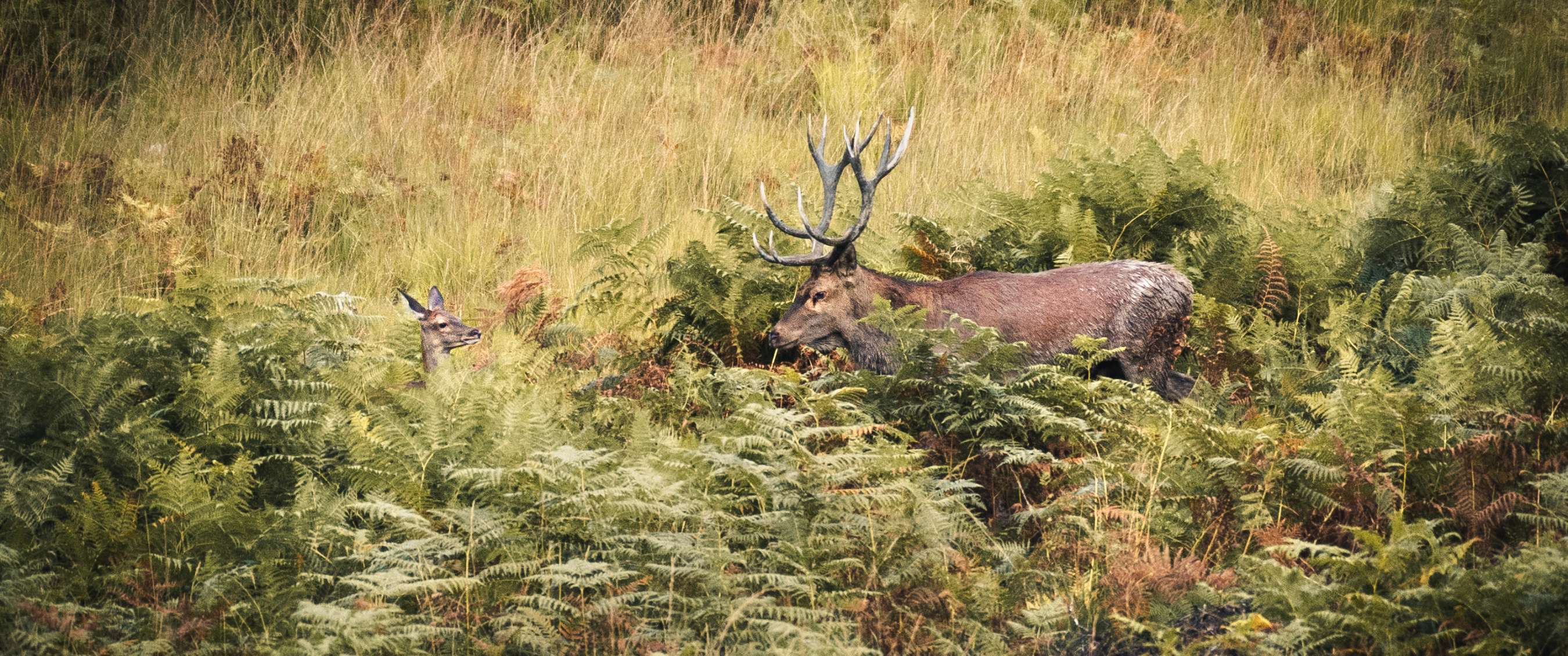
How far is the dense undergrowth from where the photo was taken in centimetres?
434

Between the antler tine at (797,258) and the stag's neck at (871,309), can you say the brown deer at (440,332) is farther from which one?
the stag's neck at (871,309)

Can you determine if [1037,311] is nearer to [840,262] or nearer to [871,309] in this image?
[871,309]

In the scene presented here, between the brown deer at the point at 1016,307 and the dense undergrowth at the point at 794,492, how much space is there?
209 mm

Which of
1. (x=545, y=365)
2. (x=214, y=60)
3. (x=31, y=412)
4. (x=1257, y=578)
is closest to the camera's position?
(x=1257, y=578)

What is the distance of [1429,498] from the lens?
5094 millimetres

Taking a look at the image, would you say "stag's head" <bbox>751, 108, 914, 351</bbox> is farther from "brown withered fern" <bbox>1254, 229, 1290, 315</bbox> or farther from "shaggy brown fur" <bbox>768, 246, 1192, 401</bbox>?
"brown withered fern" <bbox>1254, 229, 1290, 315</bbox>

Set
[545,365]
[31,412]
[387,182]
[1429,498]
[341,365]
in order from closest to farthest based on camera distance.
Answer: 1. [1429,498]
2. [31,412]
3. [341,365]
4. [545,365]
5. [387,182]

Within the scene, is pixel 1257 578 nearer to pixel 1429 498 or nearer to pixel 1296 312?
pixel 1429 498

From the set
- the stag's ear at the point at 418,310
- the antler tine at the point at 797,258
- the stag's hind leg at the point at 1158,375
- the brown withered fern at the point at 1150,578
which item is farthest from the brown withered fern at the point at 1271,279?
the stag's ear at the point at 418,310

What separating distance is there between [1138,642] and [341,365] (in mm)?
3679

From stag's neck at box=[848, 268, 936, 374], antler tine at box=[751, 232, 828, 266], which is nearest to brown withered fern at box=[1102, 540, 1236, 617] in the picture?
stag's neck at box=[848, 268, 936, 374]

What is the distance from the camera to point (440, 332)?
7.49 metres

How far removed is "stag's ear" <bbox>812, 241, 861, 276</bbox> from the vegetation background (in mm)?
561

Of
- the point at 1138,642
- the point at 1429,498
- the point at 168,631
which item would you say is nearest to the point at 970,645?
the point at 1138,642
